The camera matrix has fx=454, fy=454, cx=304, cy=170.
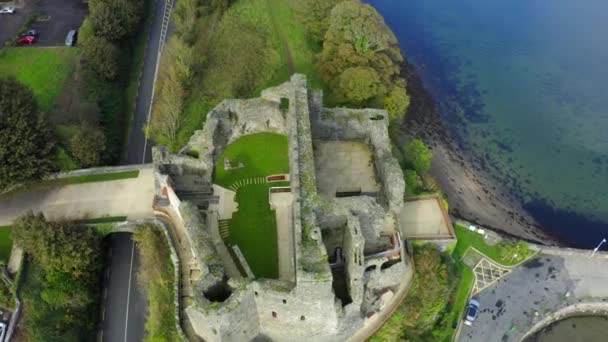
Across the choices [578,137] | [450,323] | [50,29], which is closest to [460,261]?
[450,323]

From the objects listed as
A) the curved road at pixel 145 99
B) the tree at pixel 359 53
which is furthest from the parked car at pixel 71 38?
the tree at pixel 359 53

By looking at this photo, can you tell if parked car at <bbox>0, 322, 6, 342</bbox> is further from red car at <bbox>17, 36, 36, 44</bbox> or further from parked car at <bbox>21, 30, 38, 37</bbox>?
parked car at <bbox>21, 30, 38, 37</bbox>

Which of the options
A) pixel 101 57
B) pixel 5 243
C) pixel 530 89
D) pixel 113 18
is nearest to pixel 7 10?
pixel 113 18

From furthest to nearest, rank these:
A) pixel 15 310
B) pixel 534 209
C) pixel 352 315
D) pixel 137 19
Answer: pixel 137 19 < pixel 534 209 < pixel 15 310 < pixel 352 315

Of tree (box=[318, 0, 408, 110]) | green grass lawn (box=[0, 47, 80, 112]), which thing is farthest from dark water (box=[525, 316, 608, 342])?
green grass lawn (box=[0, 47, 80, 112])

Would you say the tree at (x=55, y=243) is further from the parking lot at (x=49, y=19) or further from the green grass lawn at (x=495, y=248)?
the green grass lawn at (x=495, y=248)

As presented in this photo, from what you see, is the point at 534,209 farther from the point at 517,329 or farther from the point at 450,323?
the point at 450,323

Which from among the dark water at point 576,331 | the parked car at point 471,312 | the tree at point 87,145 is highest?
the tree at point 87,145
